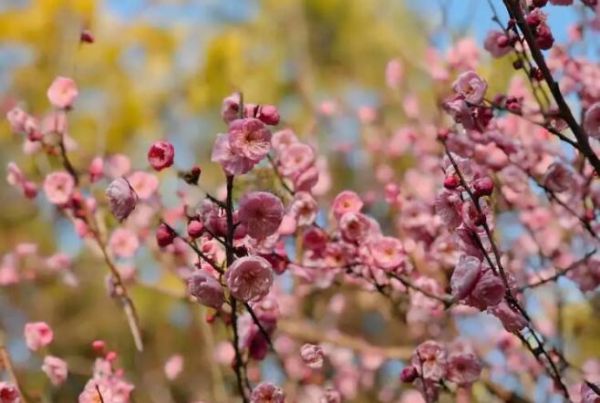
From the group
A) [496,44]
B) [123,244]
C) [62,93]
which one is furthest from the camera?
[123,244]

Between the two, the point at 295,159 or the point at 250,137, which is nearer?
the point at 250,137

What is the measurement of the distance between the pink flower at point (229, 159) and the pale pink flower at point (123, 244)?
1.28 m

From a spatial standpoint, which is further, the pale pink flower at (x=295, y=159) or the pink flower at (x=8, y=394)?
the pale pink flower at (x=295, y=159)

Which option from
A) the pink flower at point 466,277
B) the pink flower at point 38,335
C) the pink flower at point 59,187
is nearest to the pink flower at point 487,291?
the pink flower at point 466,277

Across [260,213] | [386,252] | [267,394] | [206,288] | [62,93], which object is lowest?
[267,394]

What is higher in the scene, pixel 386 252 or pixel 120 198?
pixel 386 252

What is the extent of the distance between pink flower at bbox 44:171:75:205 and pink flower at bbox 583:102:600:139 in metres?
1.35

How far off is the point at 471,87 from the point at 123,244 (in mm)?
1379

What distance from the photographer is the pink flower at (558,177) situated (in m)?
1.88

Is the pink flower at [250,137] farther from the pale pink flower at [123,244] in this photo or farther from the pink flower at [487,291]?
the pale pink flower at [123,244]

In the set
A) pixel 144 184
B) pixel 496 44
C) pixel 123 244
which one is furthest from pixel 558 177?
pixel 123 244

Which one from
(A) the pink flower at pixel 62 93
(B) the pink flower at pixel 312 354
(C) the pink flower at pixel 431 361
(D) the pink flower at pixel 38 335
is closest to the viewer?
(B) the pink flower at pixel 312 354

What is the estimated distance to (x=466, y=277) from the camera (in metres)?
1.40

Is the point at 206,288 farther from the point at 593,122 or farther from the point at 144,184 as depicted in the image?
the point at 144,184
